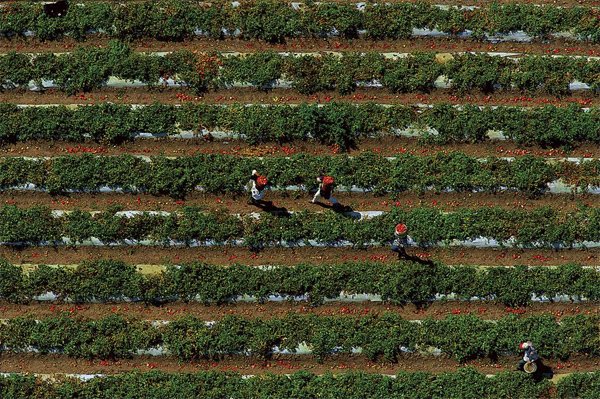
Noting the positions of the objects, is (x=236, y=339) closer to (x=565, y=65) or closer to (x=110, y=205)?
(x=110, y=205)

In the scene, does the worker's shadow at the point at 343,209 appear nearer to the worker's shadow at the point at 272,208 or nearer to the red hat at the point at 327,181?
the worker's shadow at the point at 272,208

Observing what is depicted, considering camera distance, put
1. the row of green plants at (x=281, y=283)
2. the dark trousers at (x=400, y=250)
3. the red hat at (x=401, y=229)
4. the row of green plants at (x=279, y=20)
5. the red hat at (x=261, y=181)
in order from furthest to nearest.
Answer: the row of green plants at (x=279, y=20), the dark trousers at (x=400, y=250), the row of green plants at (x=281, y=283), the red hat at (x=261, y=181), the red hat at (x=401, y=229)

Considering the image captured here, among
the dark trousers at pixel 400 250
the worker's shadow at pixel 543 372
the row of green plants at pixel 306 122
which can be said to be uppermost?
the row of green plants at pixel 306 122

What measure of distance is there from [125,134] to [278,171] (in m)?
5.85

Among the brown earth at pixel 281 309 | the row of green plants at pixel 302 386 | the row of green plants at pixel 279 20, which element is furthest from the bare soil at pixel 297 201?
the row of green plants at pixel 279 20

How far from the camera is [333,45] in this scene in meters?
24.1

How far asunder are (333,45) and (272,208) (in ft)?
22.4

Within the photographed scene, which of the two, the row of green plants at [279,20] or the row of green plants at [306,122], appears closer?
the row of green plants at [306,122]

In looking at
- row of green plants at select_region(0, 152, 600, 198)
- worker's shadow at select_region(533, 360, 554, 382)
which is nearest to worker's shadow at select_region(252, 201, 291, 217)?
row of green plants at select_region(0, 152, 600, 198)

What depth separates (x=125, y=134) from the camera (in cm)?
2309

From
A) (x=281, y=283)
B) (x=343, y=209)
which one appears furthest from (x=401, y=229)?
(x=281, y=283)

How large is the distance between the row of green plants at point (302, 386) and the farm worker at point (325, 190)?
6091mm

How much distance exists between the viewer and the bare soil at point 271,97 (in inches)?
930

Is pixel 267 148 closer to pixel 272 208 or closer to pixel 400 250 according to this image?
pixel 272 208
